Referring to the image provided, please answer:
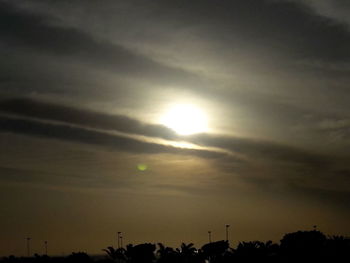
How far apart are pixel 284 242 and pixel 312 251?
1122 centimetres

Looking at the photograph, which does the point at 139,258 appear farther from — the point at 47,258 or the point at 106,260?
the point at 47,258

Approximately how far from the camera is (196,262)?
381 feet

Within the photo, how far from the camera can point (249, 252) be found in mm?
107062

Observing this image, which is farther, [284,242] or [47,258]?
[47,258]


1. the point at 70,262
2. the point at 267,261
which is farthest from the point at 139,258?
the point at 267,261

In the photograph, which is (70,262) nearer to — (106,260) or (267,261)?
(106,260)

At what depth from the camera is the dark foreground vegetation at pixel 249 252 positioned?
10694 centimetres

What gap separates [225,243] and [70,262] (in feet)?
110

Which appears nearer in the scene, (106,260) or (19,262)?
(106,260)

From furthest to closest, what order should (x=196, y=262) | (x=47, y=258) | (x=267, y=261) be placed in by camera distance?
(x=47, y=258) → (x=196, y=262) → (x=267, y=261)

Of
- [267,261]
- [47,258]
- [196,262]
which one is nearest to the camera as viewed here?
[267,261]

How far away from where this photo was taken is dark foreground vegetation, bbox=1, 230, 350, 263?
10694 centimetres

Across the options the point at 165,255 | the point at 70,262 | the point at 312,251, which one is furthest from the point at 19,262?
the point at 312,251

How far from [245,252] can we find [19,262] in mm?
63432
